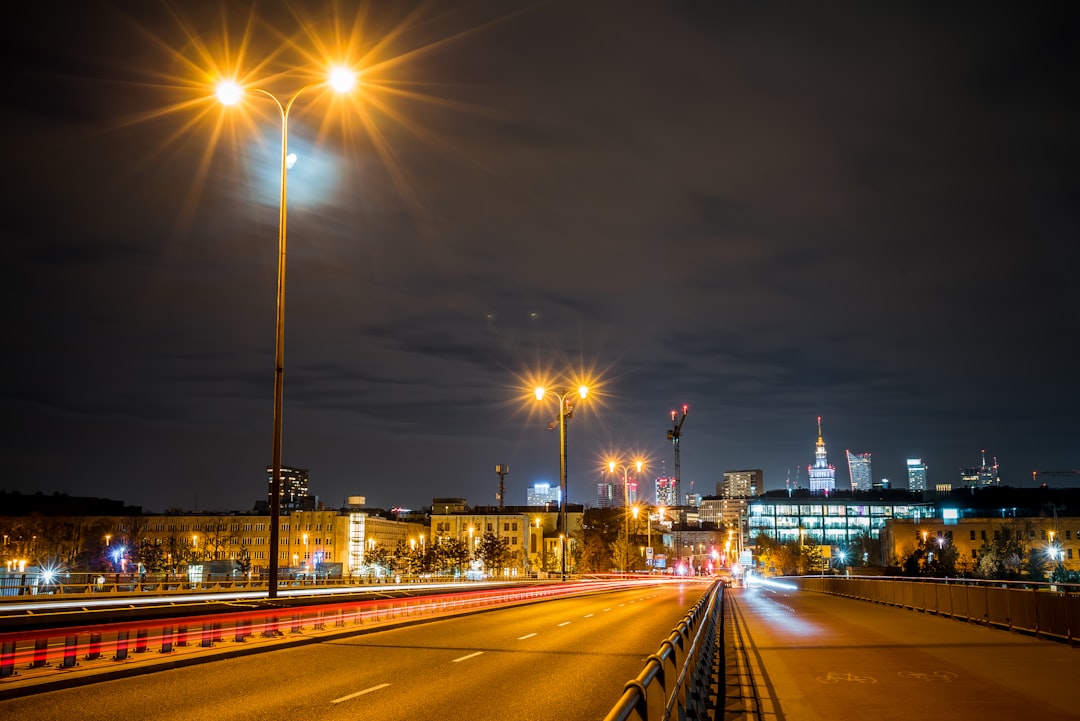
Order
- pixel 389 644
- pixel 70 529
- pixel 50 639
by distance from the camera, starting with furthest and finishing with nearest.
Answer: pixel 70 529, pixel 389 644, pixel 50 639

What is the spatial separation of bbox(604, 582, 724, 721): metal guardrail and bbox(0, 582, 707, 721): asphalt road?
Result: 240 cm

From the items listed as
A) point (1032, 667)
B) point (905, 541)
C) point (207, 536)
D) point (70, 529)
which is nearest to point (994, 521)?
point (905, 541)

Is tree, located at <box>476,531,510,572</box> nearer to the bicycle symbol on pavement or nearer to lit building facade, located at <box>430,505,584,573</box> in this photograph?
lit building facade, located at <box>430,505,584,573</box>

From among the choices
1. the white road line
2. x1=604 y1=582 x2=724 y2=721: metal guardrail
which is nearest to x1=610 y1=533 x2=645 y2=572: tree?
the white road line

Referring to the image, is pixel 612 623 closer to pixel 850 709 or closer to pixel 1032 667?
pixel 1032 667

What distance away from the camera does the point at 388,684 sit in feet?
51.4

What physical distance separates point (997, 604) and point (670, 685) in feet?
78.1

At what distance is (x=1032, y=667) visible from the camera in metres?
17.6

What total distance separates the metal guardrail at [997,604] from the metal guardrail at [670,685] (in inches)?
553

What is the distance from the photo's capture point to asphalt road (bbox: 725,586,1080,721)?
12.9 meters

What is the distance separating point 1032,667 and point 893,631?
9.70 metres

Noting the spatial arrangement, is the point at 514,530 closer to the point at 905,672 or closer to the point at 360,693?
the point at 905,672

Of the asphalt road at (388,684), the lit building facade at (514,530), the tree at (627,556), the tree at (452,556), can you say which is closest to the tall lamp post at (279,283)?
the asphalt road at (388,684)

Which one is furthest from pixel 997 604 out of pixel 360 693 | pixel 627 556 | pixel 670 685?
pixel 627 556
